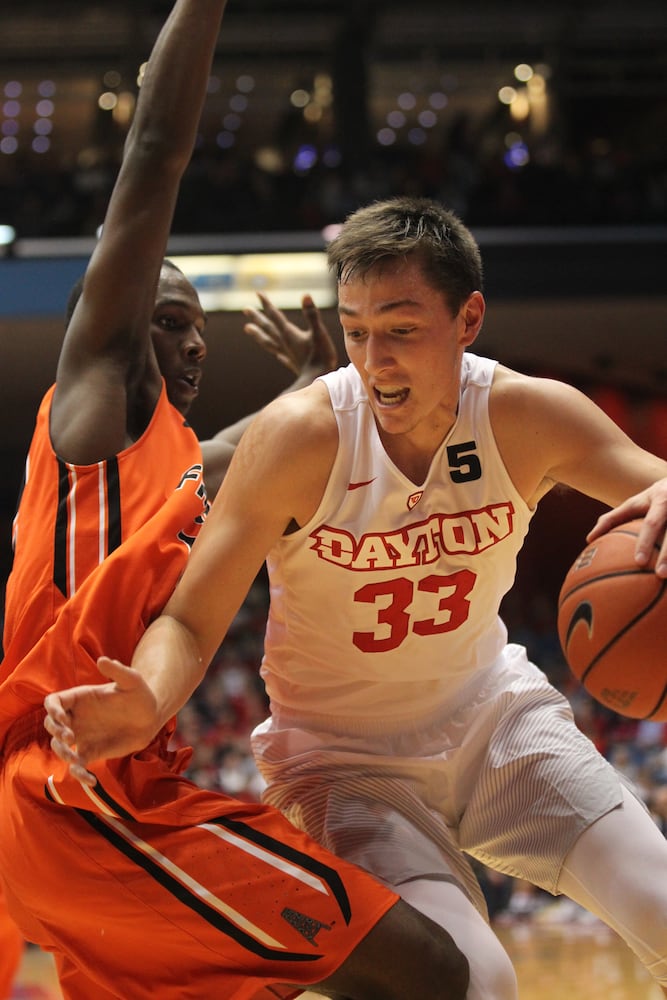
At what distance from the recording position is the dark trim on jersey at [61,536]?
8.13ft

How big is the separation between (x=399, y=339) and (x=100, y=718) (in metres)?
0.99

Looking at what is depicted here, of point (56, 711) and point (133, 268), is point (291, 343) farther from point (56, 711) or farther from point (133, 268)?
point (56, 711)

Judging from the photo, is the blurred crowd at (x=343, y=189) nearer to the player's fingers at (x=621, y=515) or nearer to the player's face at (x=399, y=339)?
the player's face at (x=399, y=339)

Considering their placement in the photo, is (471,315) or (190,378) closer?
(471,315)

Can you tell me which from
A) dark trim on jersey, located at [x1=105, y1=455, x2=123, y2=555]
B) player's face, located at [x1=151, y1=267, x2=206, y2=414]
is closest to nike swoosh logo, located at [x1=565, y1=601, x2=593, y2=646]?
dark trim on jersey, located at [x1=105, y1=455, x2=123, y2=555]

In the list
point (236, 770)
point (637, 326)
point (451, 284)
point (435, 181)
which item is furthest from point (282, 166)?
point (451, 284)

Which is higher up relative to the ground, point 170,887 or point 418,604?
point 418,604

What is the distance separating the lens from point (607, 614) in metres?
2.32

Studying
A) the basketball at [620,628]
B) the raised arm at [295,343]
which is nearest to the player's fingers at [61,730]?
the basketball at [620,628]

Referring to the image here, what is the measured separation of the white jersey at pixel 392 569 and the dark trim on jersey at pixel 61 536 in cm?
48

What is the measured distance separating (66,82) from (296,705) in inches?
622

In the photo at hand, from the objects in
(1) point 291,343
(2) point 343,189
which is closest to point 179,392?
(1) point 291,343

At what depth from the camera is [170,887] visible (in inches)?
89.6

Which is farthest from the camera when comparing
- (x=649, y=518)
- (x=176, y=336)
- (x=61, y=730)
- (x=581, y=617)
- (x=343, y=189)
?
(x=343, y=189)
